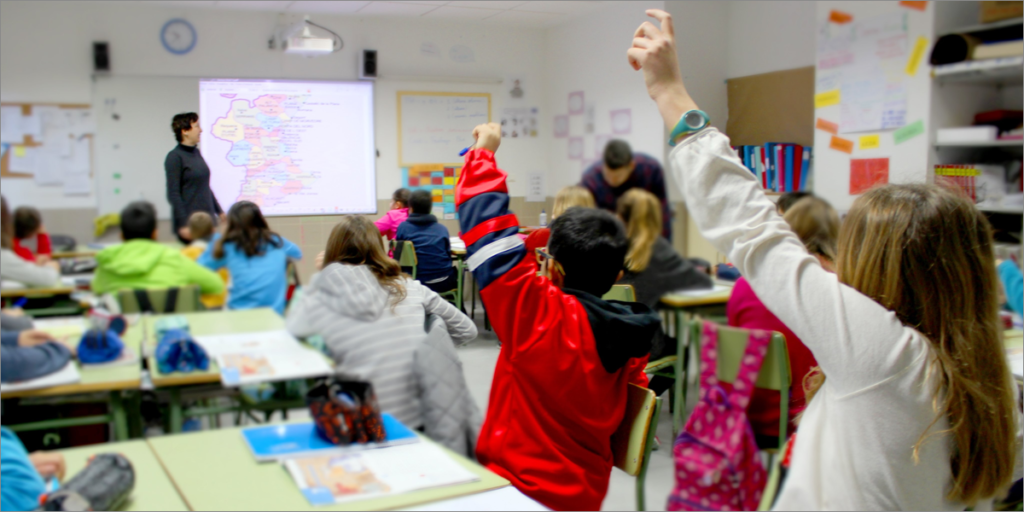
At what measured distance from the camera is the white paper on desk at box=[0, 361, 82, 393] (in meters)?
0.74

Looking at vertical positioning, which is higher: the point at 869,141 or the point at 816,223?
the point at 869,141

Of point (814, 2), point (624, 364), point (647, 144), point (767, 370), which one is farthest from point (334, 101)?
point (767, 370)

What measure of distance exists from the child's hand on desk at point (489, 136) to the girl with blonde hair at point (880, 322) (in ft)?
0.77

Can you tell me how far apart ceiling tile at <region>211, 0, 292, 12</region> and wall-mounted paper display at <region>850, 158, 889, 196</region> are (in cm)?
110

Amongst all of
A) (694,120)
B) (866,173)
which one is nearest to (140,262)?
(694,120)

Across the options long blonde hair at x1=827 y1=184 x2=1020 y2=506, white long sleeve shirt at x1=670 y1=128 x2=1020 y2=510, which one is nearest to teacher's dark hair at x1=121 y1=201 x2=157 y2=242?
white long sleeve shirt at x1=670 y1=128 x2=1020 y2=510

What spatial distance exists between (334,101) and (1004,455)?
45.0 inches

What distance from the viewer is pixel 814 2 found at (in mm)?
1302

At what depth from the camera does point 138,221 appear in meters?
0.76

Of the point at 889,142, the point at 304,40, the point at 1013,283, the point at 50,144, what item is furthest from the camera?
the point at 1013,283

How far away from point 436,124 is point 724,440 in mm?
1067

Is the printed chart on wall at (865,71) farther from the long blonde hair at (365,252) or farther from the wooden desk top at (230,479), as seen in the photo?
the wooden desk top at (230,479)

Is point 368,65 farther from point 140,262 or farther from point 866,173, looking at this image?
point 866,173

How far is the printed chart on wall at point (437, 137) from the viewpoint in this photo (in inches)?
35.6
